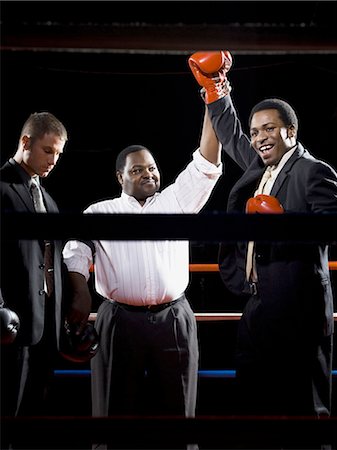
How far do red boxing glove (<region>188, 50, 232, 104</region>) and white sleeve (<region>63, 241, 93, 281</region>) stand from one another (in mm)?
816

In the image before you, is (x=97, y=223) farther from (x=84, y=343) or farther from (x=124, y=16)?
(x=84, y=343)

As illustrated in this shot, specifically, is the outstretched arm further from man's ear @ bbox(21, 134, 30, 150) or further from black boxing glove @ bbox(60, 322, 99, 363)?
black boxing glove @ bbox(60, 322, 99, 363)

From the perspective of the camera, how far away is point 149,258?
6.30 feet

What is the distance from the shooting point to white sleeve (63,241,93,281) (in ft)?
6.17

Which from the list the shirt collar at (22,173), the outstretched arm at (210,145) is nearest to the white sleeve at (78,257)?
the shirt collar at (22,173)

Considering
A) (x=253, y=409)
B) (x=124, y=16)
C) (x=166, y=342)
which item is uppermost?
(x=124, y=16)

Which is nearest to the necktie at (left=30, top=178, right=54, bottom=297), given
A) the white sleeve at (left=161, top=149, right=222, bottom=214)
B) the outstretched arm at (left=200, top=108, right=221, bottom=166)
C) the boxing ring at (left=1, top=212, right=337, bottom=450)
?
the white sleeve at (left=161, top=149, right=222, bottom=214)

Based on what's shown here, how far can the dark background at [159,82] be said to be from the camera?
0.61m

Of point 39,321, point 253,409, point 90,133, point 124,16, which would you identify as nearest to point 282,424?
point 124,16

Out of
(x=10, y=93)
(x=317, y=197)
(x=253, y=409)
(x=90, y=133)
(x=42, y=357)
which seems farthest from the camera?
(x=90, y=133)

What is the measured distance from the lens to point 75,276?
1.87 metres

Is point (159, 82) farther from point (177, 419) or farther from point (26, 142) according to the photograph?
point (177, 419)

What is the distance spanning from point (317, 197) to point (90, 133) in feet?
14.6

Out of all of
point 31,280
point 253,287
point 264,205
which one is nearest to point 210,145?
point 264,205
